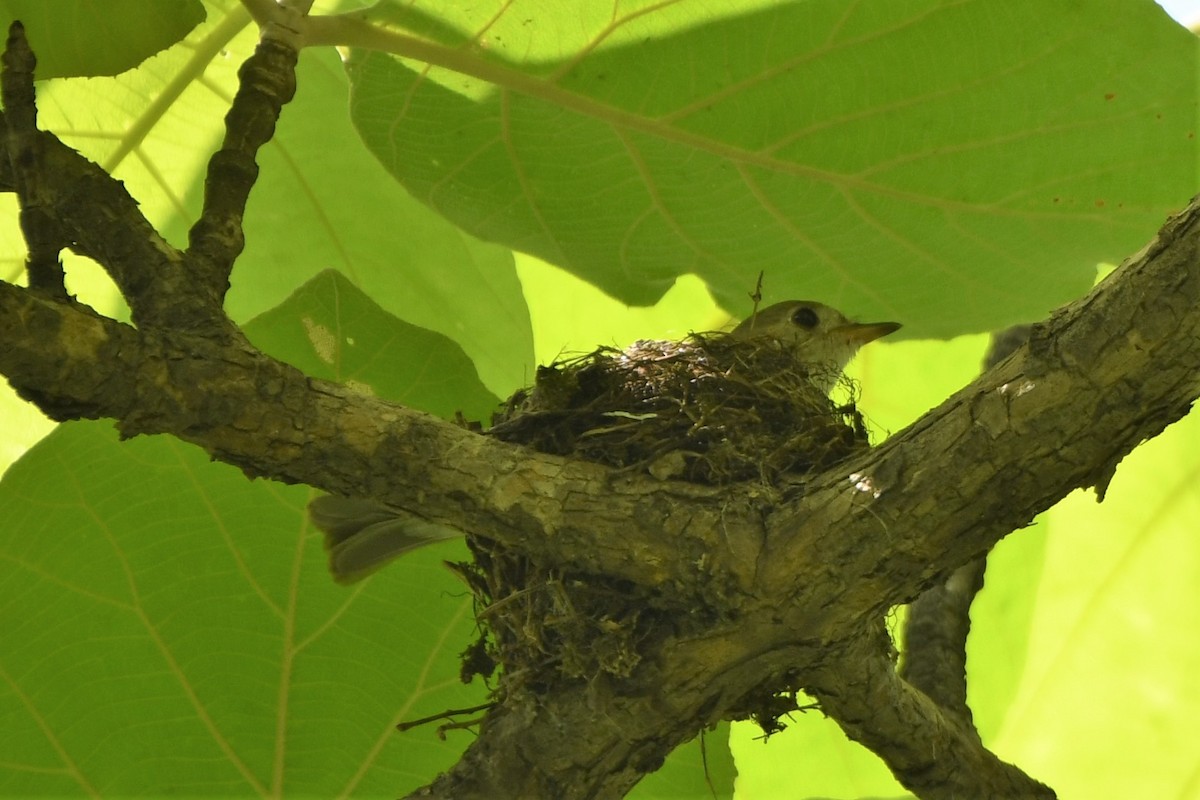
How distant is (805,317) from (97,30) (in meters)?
1.79

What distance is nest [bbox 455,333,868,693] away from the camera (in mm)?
1765

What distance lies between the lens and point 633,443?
6.48 feet

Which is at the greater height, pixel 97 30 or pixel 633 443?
pixel 97 30

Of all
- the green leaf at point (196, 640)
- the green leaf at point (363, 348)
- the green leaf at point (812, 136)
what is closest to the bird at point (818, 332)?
the green leaf at point (812, 136)

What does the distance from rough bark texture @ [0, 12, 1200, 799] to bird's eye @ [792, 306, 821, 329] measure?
1383mm

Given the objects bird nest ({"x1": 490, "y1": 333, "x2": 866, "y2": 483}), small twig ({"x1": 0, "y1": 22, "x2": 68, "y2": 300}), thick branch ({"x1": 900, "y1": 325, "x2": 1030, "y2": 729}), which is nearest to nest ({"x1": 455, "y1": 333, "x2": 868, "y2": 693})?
bird nest ({"x1": 490, "y1": 333, "x2": 866, "y2": 483})

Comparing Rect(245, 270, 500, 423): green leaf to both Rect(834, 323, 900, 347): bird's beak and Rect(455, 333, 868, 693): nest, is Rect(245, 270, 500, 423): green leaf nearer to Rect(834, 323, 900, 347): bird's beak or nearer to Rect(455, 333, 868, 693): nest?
Rect(455, 333, 868, 693): nest

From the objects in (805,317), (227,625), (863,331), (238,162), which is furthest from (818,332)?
(238,162)

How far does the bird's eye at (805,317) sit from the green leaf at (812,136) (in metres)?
0.81

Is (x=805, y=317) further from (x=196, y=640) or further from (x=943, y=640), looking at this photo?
(x=196, y=640)

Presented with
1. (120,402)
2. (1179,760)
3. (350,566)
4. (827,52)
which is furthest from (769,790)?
(120,402)

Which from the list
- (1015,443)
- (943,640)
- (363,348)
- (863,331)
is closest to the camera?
(1015,443)

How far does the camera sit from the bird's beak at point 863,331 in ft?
9.06

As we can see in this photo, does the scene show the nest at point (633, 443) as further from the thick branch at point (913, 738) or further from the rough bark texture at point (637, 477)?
the thick branch at point (913, 738)
